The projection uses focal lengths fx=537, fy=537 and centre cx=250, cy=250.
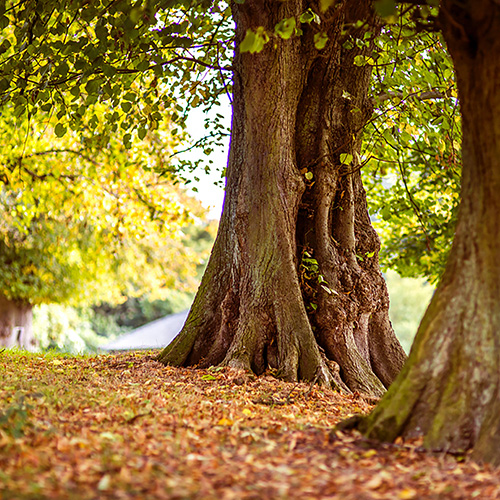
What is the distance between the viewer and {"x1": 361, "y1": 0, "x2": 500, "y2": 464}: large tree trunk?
2914 millimetres

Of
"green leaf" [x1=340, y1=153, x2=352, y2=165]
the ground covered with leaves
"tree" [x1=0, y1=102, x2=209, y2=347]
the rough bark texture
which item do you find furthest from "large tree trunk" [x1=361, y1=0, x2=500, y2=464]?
the rough bark texture

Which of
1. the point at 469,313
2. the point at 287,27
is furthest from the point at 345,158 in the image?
the point at 469,313

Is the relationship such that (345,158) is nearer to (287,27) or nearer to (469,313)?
(287,27)

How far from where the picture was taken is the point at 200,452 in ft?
8.80

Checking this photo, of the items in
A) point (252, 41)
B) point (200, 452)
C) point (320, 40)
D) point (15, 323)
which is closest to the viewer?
point (200, 452)

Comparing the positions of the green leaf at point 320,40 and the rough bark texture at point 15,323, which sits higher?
the green leaf at point 320,40

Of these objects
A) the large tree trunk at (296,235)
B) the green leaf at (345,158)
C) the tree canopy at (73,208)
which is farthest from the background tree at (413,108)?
the tree canopy at (73,208)

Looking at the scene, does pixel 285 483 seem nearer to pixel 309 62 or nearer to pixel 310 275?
pixel 310 275

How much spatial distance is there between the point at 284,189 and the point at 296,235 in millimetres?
→ 603

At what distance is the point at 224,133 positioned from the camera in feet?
24.7

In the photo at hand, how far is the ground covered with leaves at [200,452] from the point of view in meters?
2.19

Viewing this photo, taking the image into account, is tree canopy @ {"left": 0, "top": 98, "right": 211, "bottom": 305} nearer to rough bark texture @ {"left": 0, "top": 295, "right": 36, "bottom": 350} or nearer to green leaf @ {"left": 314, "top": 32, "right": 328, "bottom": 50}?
rough bark texture @ {"left": 0, "top": 295, "right": 36, "bottom": 350}

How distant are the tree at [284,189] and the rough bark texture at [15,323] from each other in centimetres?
1133

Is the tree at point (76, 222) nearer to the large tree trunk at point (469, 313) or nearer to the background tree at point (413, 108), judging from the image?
the background tree at point (413, 108)
